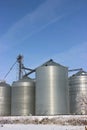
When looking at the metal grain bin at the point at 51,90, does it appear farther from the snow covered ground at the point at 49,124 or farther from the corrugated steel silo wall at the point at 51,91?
the snow covered ground at the point at 49,124

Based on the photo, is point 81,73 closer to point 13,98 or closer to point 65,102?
point 65,102

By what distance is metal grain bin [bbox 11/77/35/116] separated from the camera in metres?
88.8

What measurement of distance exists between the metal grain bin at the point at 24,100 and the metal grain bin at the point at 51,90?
4.29 meters

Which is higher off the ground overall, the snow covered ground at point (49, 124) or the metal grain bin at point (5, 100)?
the metal grain bin at point (5, 100)

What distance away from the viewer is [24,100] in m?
88.8

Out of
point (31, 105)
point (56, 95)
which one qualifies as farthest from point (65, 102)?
point (31, 105)

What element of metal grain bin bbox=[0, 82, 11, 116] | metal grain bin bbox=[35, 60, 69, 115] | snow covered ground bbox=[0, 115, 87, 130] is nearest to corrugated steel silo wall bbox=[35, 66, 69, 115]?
metal grain bin bbox=[35, 60, 69, 115]

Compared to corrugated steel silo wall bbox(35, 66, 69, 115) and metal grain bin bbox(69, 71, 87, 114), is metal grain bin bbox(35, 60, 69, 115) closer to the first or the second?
corrugated steel silo wall bbox(35, 66, 69, 115)

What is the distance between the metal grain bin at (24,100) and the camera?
8875cm

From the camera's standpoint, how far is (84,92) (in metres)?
89.2

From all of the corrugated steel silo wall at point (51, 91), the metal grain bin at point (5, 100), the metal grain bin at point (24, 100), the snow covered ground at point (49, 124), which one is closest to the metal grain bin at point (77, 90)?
the corrugated steel silo wall at point (51, 91)

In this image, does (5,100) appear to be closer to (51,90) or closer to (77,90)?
(51,90)

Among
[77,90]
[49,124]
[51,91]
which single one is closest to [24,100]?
[51,91]

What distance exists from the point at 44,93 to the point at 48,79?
394cm
